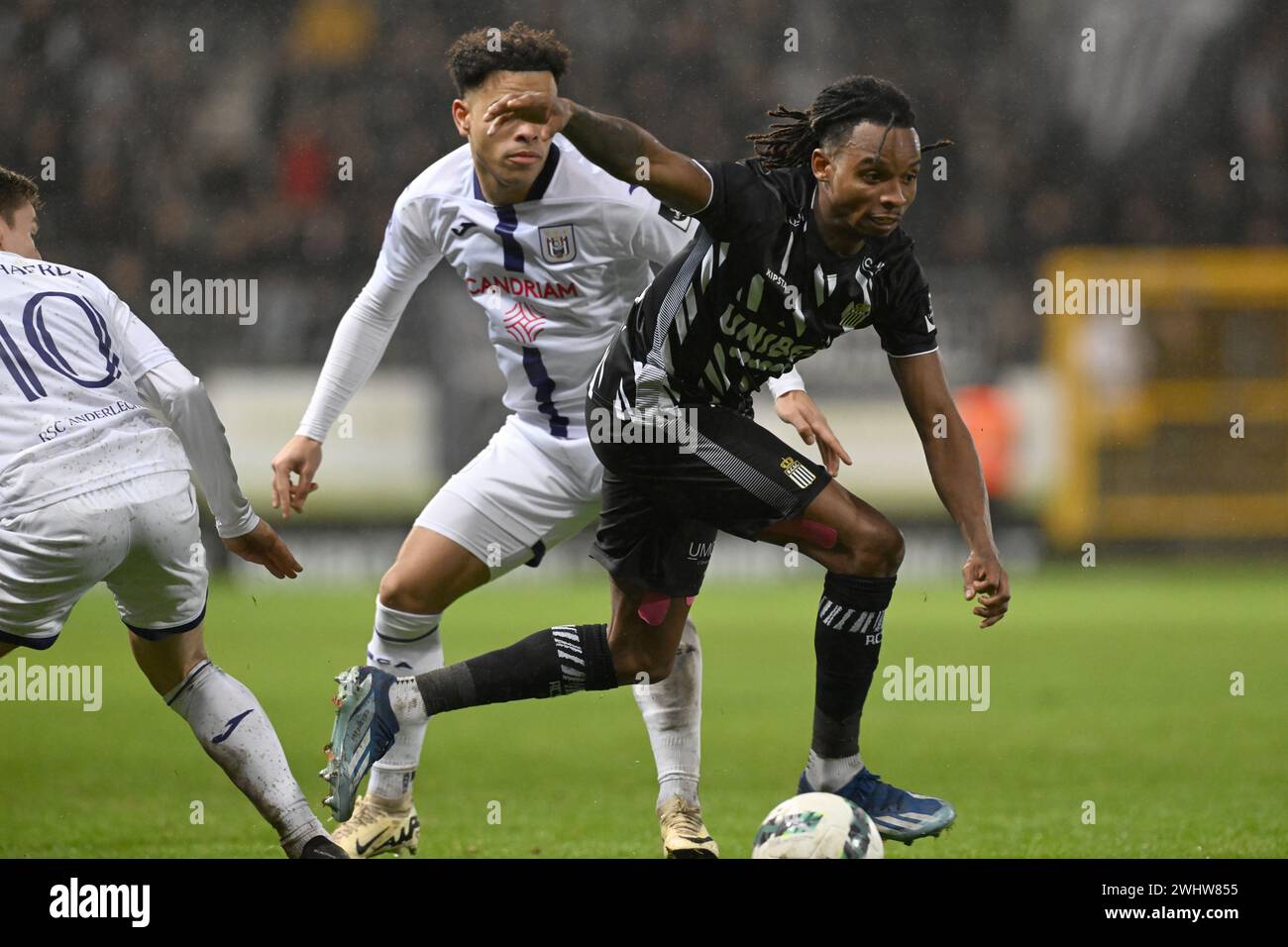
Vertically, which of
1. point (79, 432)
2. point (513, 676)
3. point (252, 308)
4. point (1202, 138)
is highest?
point (1202, 138)

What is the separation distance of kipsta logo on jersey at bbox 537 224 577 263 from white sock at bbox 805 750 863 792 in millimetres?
1699

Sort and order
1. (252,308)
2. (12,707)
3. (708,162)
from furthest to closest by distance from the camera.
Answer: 1. (252,308)
2. (12,707)
3. (708,162)

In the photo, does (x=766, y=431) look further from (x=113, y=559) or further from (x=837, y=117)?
(x=113, y=559)

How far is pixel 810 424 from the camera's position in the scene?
4520 mm

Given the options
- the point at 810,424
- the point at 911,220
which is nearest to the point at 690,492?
the point at 810,424

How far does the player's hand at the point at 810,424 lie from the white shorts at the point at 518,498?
2.26ft

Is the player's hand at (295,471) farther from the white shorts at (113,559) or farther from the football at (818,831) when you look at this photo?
the football at (818,831)

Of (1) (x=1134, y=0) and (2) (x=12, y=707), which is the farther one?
(1) (x=1134, y=0)

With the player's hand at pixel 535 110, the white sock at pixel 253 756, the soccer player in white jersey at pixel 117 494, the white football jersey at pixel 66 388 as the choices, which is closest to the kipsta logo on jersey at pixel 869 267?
the player's hand at pixel 535 110

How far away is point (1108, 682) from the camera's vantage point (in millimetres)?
8617

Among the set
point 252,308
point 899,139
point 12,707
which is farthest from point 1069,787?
point 252,308

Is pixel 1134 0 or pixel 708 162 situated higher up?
pixel 1134 0

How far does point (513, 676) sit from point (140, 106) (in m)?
11.2

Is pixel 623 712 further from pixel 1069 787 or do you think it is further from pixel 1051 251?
pixel 1051 251
